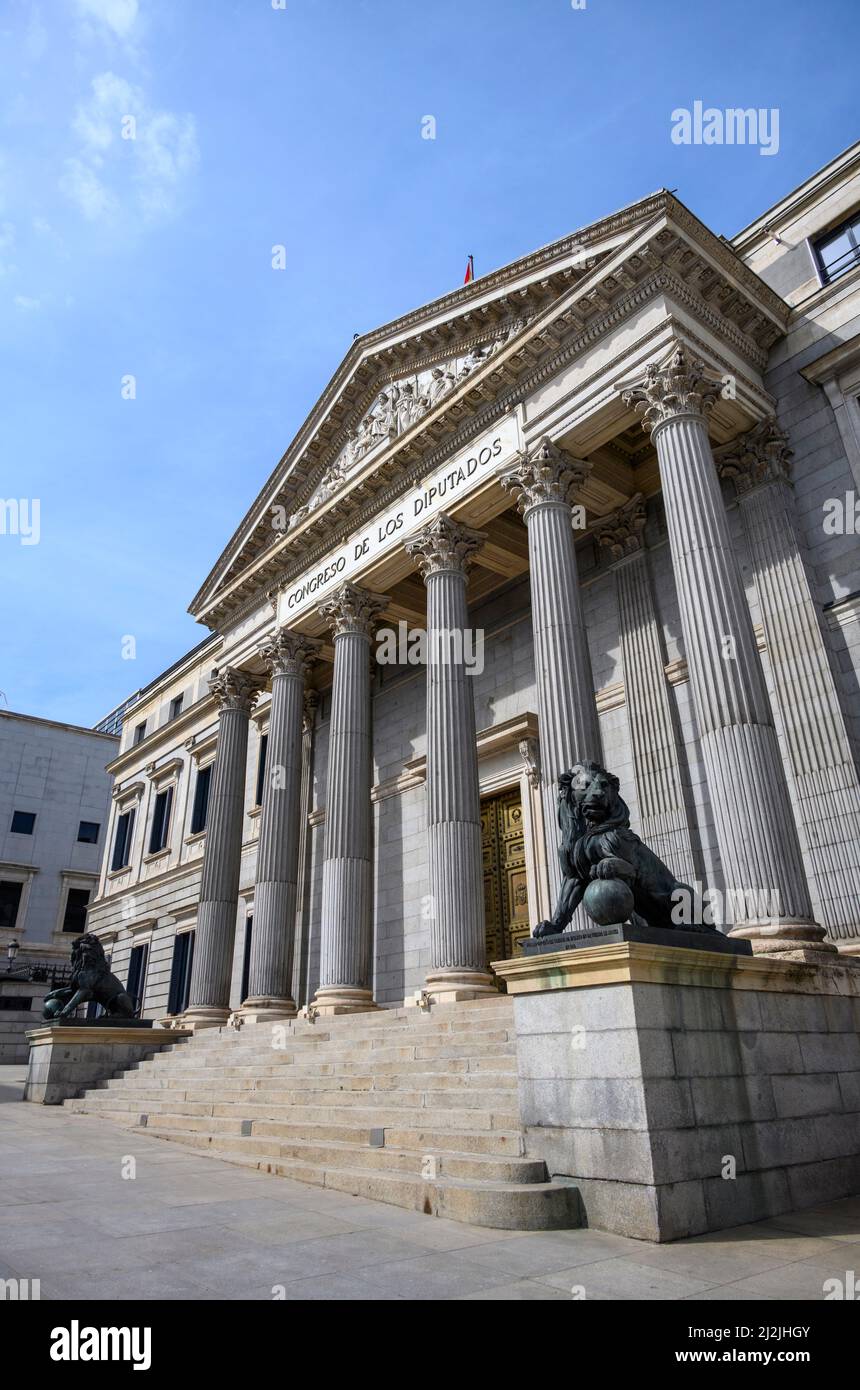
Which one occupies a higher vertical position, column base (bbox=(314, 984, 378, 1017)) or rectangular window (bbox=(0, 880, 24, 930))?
rectangular window (bbox=(0, 880, 24, 930))

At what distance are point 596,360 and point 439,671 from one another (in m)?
6.61

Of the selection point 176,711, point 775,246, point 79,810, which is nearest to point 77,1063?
point 176,711

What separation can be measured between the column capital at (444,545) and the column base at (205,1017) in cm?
1251

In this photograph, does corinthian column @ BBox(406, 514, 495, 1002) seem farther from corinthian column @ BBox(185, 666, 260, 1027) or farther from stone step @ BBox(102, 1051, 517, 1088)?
corinthian column @ BBox(185, 666, 260, 1027)

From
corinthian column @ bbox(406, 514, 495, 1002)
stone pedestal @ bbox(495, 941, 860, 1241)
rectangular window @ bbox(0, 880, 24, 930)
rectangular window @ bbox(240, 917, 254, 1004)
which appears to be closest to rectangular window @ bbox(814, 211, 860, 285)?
corinthian column @ bbox(406, 514, 495, 1002)

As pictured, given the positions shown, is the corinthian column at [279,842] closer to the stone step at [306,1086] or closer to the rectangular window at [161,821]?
the stone step at [306,1086]

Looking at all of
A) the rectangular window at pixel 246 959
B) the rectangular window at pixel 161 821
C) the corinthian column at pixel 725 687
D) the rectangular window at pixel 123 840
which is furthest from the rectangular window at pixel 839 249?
the rectangular window at pixel 123 840

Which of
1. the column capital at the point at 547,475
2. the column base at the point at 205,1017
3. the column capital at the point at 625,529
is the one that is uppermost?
the column capital at the point at 625,529

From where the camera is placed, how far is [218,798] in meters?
24.2

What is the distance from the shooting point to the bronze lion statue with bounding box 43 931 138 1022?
67.3 ft

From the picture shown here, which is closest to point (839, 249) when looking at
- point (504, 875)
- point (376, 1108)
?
point (504, 875)

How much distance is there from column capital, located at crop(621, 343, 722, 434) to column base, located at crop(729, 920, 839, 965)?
8.31m

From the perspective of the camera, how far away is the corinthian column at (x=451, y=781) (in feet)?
50.1

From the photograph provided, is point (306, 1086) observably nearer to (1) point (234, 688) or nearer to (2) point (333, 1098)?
(2) point (333, 1098)
